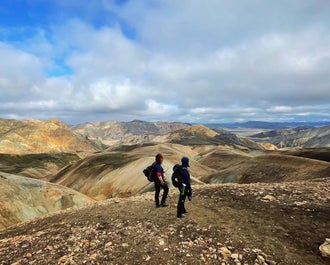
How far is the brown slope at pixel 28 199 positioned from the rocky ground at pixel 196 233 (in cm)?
1659

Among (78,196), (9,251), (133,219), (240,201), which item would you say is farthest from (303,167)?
(9,251)

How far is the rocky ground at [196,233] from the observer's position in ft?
43.7

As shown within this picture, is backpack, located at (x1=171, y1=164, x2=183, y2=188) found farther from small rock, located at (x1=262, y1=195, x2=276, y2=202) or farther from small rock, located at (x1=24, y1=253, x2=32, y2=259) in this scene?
small rock, located at (x1=24, y1=253, x2=32, y2=259)

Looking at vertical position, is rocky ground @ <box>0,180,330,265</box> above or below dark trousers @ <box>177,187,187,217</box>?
below

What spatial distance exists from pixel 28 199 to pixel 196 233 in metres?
31.8

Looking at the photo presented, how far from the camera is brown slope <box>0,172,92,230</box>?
120ft

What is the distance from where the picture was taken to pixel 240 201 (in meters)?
19.5

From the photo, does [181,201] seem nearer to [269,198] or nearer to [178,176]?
[178,176]

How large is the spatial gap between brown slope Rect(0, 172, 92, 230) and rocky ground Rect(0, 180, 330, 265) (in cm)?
1659

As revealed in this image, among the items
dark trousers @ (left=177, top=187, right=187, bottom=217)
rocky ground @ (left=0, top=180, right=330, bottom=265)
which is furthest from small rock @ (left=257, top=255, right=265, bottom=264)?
dark trousers @ (left=177, top=187, right=187, bottom=217)

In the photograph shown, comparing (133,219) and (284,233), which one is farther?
(133,219)

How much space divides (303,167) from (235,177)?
15.4 meters

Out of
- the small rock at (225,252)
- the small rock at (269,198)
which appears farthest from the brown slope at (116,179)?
the small rock at (225,252)

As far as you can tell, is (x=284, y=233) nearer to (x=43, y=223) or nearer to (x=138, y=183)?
(x=43, y=223)
